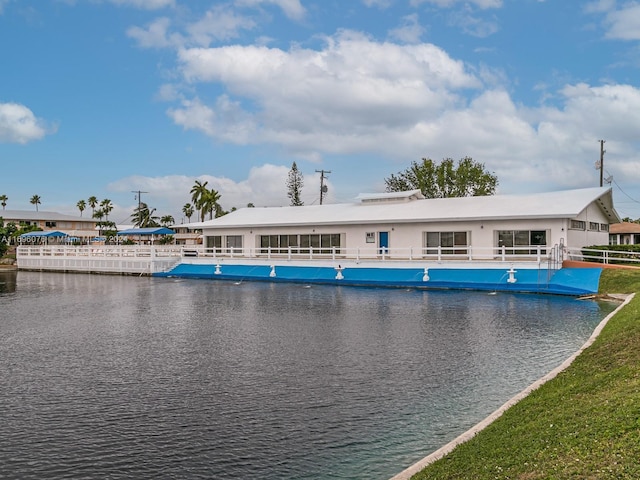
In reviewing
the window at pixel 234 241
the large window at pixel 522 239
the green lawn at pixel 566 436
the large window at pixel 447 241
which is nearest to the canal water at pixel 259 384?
the green lawn at pixel 566 436

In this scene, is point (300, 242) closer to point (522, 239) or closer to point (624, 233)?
point (522, 239)

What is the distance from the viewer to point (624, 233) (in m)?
52.4

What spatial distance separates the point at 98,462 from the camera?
7570 mm

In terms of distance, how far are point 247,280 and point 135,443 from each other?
30.3m

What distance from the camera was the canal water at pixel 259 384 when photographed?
305 inches

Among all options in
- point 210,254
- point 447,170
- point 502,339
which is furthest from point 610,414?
point 447,170

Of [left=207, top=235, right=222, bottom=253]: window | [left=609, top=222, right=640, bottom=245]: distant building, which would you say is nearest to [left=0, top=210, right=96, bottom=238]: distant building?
[left=207, top=235, right=222, bottom=253]: window

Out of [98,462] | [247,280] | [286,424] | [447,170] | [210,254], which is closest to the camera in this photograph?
[98,462]

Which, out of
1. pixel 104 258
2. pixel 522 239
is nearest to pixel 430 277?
pixel 522 239

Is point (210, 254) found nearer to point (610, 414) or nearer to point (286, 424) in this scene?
point (286, 424)

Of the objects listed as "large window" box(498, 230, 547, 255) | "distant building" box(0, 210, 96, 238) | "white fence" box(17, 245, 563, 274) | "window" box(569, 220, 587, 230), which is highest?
"distant building" box(0, 210, 96, 238)

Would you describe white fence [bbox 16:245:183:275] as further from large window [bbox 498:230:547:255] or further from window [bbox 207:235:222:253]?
large window [bbox 498:230:547:255]

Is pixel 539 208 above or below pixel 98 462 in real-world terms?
above

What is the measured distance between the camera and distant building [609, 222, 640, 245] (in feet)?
168
